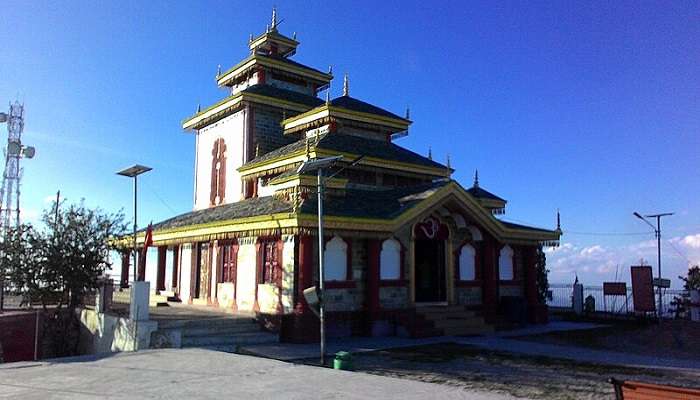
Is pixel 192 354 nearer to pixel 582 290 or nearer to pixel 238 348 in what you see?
pixel 238 348

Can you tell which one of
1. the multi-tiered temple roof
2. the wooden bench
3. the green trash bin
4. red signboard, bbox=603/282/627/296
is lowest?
the green trash bin

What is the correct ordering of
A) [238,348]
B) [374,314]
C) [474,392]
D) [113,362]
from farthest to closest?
1. [374,314]
2. [238,348]
3. [113,362]
4. [474,392]

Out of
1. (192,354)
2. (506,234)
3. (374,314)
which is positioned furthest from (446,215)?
(192,354)

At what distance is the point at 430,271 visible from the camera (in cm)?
2106

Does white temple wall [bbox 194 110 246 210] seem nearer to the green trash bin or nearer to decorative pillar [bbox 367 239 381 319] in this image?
decorative pillar [bbox 367 239 381 319]

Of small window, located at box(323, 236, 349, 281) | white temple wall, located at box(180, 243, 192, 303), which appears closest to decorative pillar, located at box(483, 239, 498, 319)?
small window, located at box(323, 236, 349, 281)

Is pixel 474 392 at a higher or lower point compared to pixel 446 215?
lower

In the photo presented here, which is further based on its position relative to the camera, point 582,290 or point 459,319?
point 582,290

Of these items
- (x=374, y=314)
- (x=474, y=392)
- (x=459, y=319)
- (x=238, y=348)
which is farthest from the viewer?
(x=459, y=319)

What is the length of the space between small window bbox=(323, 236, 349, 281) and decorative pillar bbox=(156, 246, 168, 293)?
11.1 meters

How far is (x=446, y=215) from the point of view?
20.6 metres

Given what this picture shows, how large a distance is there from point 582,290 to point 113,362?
2219cm

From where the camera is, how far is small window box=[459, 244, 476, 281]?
69.7 feet

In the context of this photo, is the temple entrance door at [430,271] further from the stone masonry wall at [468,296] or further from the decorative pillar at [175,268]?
the decorative pillar at [175,268]
